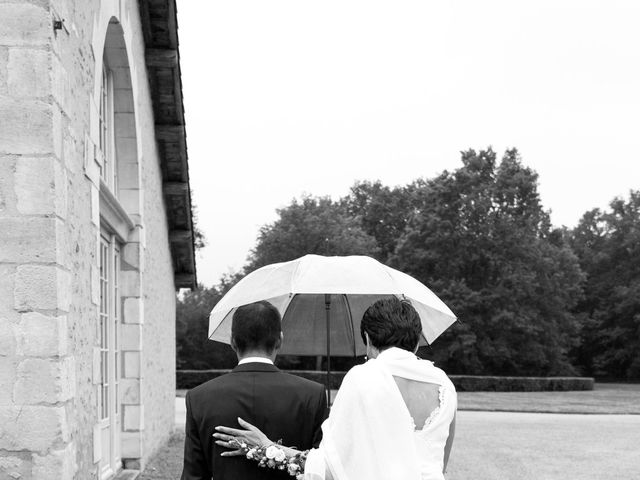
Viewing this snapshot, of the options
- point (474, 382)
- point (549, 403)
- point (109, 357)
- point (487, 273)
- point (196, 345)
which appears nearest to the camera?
point (109, 357)

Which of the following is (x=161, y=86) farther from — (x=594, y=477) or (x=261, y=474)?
(x=261, y=474)

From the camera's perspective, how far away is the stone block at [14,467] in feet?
17.3

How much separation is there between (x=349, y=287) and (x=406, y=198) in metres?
52.2

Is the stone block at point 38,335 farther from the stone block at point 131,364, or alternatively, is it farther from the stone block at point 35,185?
the stone block at point 131,364

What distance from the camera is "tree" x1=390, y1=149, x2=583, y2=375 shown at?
44750mm

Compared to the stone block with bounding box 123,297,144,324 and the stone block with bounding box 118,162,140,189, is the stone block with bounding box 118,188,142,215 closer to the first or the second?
the stone block with bounding box 118,162,140,189

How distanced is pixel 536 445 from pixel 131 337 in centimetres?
840

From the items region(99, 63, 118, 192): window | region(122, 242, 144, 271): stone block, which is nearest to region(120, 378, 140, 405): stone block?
region(122, 242, 144, 271): stone block

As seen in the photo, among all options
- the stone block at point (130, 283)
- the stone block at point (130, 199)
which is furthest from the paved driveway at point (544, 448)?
the stone block at point (130, 199)

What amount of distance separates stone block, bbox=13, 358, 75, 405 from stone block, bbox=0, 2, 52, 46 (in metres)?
1.89

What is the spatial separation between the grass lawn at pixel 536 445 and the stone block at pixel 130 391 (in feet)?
2.81

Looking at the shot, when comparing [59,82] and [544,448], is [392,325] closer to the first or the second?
[59,82]

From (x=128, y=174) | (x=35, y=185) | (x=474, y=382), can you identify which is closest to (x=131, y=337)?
(x=128, y=174)

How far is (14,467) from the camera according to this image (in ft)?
17.4
